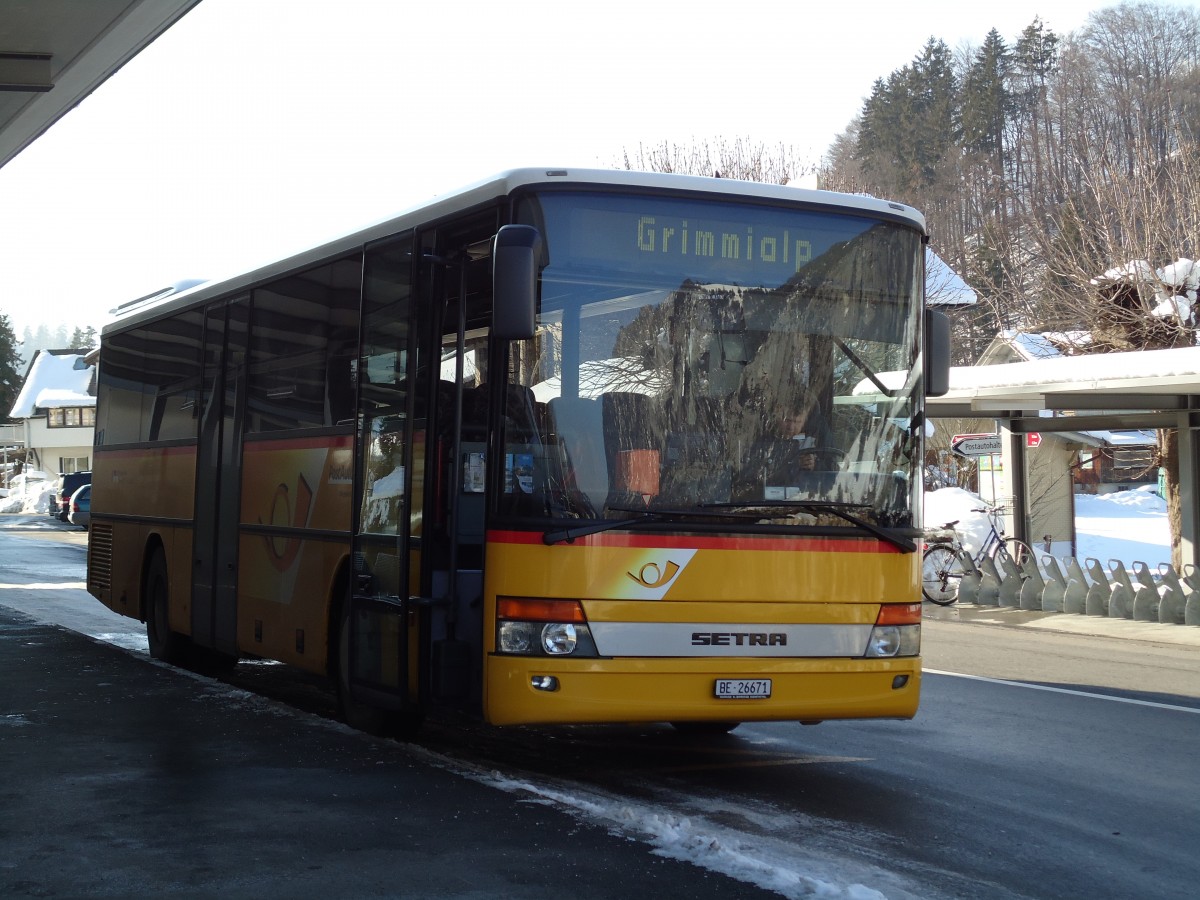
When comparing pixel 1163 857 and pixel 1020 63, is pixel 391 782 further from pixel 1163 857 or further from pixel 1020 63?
pixel 1020 63

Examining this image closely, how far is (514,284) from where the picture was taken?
22.6ft

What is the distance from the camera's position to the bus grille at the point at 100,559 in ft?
47.5

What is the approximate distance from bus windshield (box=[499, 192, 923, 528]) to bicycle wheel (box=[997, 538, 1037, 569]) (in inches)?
543

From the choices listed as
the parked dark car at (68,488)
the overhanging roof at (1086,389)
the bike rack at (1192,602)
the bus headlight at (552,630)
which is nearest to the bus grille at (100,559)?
the bus headlight at (552,630)

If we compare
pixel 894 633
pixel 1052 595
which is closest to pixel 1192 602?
pixel 1052 595

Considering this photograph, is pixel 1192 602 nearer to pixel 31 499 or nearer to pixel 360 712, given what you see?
pixel 360 712

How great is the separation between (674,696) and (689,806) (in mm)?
539

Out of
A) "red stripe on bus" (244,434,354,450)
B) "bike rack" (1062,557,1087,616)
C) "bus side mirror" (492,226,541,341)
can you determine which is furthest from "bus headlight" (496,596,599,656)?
"bike rack" (1062,557,1087,616)

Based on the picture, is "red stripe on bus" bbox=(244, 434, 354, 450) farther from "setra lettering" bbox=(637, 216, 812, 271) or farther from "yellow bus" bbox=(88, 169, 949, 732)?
"setra lettering" bbox=(637, 216, 812, 271)

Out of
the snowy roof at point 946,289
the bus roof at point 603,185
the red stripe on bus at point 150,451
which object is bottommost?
the red stripe on bus at point 150,451

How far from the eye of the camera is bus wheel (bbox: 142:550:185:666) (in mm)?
12695

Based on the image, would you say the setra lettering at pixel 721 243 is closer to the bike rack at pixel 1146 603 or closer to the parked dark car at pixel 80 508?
the bike rack at pixel 1146 603

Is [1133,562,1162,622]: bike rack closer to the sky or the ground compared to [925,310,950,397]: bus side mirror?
closer to the ground

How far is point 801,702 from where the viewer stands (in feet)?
24.4
